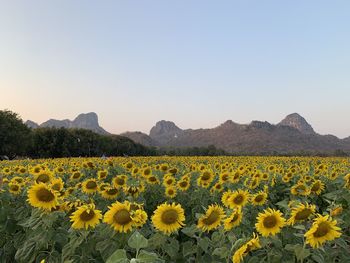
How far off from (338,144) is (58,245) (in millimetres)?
126167

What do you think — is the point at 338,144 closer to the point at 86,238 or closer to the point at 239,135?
the point at 239,135

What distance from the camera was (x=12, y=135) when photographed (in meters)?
48.7

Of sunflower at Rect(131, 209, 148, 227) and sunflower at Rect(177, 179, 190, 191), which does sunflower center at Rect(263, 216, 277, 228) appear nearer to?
sunflower at Rect(131, 209, 148, 227)

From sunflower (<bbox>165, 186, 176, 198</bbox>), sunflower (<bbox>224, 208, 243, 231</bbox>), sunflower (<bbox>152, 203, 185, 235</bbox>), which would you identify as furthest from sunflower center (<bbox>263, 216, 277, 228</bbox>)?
sunflower (<bbox>165, 186, 176, 198</bbox>)

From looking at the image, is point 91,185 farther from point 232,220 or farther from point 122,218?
point 232,220

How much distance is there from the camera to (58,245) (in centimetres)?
429

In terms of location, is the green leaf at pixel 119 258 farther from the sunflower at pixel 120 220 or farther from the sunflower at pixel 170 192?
the sunflower at pixel 170 192

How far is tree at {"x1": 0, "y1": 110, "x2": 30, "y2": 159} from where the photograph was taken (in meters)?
48.6

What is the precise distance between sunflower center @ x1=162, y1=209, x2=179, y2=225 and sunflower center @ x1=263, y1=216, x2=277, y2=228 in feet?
2.46

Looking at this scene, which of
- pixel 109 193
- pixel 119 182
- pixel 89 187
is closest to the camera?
pixel 109 193

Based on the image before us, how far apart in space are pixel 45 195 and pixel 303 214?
7.63ft

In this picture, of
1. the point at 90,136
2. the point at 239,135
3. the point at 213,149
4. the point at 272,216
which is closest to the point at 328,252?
the point at 272,216

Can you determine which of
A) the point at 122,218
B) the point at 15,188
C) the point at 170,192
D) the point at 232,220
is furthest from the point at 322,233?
the point at 15,188

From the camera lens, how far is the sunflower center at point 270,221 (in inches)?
136
